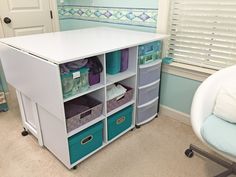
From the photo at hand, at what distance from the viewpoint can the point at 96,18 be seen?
2.68 metres

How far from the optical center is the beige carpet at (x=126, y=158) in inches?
63.2

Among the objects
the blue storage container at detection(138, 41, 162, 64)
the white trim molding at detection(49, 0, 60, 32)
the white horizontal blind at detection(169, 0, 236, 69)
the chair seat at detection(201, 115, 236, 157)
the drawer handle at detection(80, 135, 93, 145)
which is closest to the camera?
the chair seat at detection(201, 115, 236, 157)

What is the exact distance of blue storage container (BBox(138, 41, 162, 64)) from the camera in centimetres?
184

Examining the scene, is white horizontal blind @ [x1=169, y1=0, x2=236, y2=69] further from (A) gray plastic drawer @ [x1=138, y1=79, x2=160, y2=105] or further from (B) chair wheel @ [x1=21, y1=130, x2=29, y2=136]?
(B) chair wheel @ [x1=21, y1=130, x2=29, y2=136]

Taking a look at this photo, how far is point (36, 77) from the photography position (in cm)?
145

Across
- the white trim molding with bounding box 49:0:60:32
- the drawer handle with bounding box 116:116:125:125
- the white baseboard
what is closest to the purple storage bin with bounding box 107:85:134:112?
the drawer handle with bounding box 116:116:125:125

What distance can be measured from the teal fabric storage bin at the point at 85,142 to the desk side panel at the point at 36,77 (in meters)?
0.26

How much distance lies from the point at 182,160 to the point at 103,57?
1062 millimetres

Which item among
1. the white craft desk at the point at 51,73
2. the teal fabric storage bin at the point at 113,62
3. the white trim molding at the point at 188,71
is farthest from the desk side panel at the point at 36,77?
the white trim molding at the point at 188,71

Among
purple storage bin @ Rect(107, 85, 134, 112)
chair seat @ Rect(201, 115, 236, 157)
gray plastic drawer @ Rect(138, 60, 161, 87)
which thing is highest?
gray plastic drawer @ Rect(138, 60, 161, 87)

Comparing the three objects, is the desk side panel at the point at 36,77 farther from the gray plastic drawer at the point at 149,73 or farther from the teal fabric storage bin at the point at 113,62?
the gray plastic drawer at the point at 149,73

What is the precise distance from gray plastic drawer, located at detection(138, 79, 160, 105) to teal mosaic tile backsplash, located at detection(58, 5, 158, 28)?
61 centimetres

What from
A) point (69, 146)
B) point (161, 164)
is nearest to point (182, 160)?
point (161, 164)

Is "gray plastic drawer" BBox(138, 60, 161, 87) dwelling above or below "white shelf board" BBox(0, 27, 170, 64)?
below
